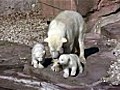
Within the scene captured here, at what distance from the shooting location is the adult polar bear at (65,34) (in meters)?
5.77

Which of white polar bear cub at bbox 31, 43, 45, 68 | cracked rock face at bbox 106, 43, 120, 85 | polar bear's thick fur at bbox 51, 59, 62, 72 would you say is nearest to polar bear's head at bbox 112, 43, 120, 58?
cracked rock face at bbox 106, 43, 120, 85

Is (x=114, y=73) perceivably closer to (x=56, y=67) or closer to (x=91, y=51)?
(x=56, y=67)

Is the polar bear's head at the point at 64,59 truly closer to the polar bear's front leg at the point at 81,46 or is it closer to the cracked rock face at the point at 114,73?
the cracked rock face at the point at 114,73

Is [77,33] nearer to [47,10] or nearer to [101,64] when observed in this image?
[101,64]

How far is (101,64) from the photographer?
656cm

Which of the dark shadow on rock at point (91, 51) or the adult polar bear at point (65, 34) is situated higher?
the adult polar bear at point (65, 34)

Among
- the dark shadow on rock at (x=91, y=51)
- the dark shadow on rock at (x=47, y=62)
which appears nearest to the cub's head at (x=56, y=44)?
the dark shadow on rock at (x=47, y=62)

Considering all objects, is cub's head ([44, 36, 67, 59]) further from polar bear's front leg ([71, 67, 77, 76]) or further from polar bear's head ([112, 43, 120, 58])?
polar bear's head ([112, 43, 120, 58])

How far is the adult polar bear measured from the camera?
18.9 feet

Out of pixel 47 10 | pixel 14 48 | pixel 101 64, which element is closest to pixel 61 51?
pixel 101 64

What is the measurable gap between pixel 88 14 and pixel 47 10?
115 centimetres

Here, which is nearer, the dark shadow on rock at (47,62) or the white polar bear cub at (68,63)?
the white polar bear cub at (68,63)

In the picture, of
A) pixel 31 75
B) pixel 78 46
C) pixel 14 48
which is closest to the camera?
pixel 31 75

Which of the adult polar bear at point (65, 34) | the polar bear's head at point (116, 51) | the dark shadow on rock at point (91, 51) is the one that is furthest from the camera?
the dark shadow on rock at point (91, 51)
